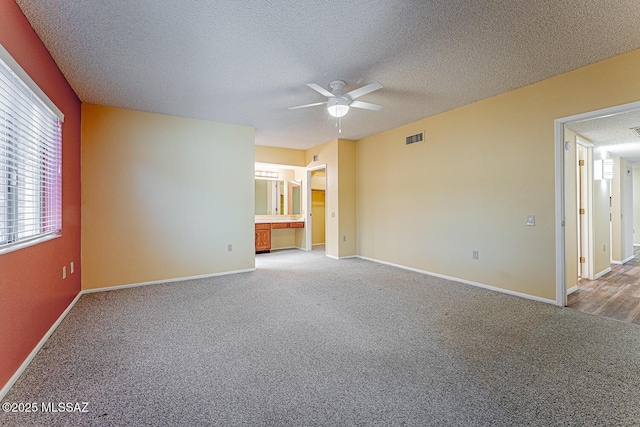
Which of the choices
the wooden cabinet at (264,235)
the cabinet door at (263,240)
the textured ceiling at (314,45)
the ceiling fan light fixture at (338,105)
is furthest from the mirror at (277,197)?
the ceiling fan light fixture at (338,105)

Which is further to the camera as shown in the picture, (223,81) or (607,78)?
(223,81)

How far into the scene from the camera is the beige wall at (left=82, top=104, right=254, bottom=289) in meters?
3.79

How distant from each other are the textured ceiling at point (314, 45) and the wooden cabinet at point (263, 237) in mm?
3539

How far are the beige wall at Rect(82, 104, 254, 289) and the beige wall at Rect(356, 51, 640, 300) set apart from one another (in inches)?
109

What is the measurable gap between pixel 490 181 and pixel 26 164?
4762 mm

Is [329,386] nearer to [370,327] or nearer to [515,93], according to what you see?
[370,327]

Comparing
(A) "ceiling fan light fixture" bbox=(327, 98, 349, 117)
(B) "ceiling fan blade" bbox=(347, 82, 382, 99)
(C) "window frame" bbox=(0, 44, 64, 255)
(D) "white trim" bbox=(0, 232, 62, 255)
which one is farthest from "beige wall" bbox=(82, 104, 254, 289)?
(B) "ceiling fan blade" bbox=(347, 82, 382, 99)

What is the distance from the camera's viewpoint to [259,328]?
2.56 metres

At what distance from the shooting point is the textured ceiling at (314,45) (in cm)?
204

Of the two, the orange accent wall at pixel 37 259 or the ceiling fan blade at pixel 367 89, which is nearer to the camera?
the orange accent wall at pixel 37 259

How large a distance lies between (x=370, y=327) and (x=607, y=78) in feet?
11.0

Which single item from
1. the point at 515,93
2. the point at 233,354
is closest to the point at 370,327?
the point at 233,354

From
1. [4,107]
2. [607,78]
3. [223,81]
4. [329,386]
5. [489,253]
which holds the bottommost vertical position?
[329,386]

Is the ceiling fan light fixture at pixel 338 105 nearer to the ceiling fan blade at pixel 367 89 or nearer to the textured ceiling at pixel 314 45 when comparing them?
the ceiling fan blade at pixel 367 89
